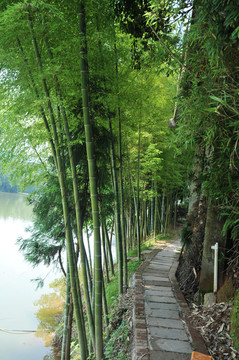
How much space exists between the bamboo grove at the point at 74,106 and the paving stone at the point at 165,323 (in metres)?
0.59

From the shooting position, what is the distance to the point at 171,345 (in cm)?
279

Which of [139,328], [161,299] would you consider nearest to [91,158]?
[139,328]

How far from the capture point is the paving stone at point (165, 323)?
10.6ft

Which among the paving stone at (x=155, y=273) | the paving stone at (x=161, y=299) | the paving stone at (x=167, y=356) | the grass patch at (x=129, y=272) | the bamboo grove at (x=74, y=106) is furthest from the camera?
the grass patch at (x=129, y=272)

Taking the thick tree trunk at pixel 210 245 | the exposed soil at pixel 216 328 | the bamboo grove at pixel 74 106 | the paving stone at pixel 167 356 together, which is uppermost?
the bamboo grove at pixel 74 106

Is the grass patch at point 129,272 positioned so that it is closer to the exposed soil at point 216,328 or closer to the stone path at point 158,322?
the stone path at point 158,322

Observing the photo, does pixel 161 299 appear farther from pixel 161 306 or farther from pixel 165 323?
pixel 165 323

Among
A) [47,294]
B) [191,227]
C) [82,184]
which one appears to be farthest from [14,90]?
[47,294]

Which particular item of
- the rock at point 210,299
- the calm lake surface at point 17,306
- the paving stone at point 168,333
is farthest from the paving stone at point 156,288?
the calm lake surface at point 17,306

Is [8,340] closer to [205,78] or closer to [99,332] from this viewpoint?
[99,332]

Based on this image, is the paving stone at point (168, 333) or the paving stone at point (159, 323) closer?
the paving stone at point (159, 323)

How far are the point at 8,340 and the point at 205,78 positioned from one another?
8.17 meters

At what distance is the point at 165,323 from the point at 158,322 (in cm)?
8

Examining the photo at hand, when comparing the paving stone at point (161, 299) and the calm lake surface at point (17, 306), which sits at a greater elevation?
the paving stone at point (161, 299)
